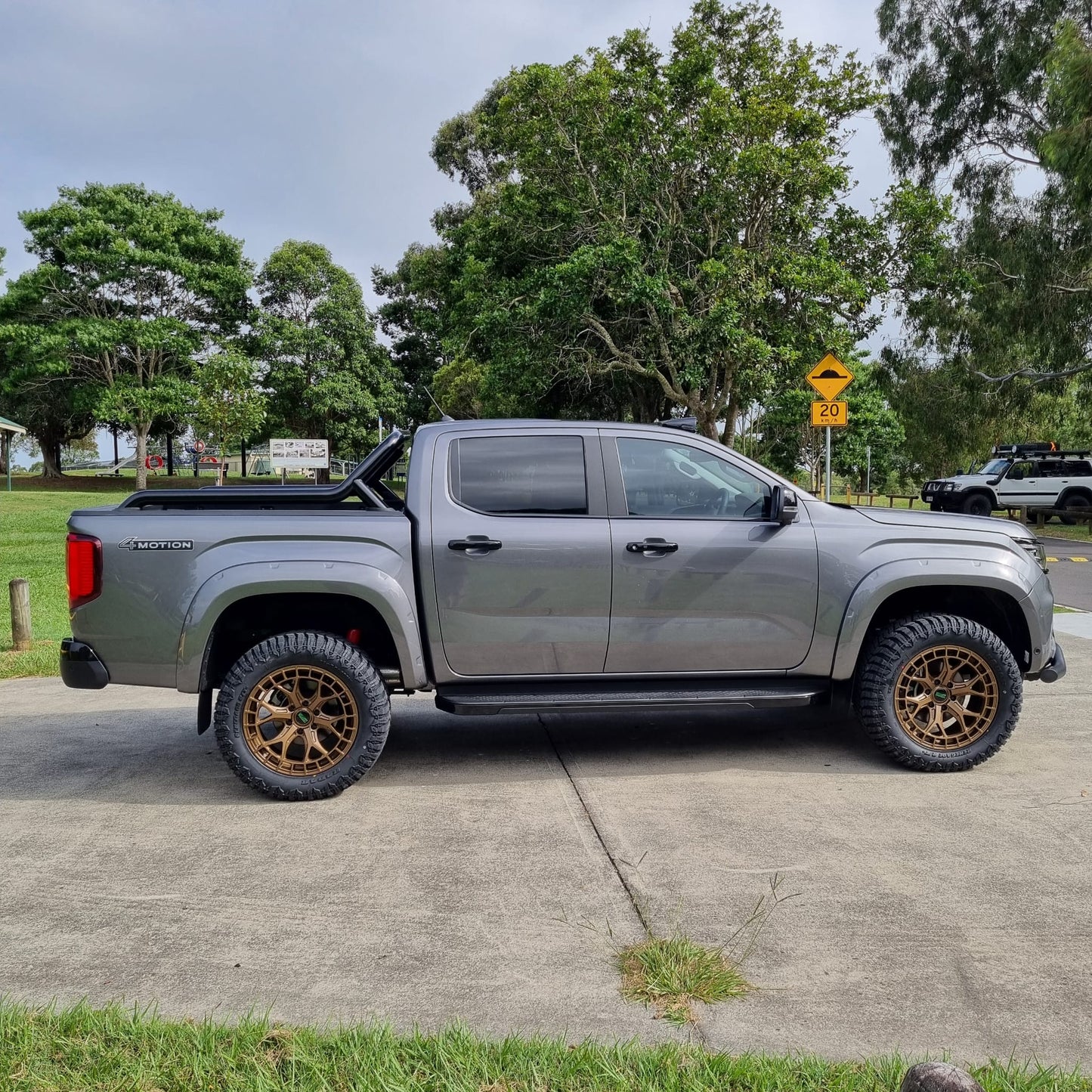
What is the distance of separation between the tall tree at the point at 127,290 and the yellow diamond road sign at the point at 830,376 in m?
36.5

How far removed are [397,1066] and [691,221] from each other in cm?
2209

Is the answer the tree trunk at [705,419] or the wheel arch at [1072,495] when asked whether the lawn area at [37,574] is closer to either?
the tree trunk at [705,419]

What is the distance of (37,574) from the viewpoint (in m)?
15.6

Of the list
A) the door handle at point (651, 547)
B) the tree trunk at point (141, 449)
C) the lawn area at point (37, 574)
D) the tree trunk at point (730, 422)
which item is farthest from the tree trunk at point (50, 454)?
the door handle at point (651, 547)

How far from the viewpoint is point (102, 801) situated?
4.86 metres

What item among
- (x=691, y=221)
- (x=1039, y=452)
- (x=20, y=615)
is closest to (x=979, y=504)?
(x=1039, y=452)

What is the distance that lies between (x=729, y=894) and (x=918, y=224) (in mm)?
22891

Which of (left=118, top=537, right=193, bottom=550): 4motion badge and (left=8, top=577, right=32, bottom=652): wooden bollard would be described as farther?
(left=8, top=577, right=32, bottom=652): wooden bollard

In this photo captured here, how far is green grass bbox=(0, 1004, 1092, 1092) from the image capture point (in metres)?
2.53

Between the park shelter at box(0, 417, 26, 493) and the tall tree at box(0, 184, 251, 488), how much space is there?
11.2 feet

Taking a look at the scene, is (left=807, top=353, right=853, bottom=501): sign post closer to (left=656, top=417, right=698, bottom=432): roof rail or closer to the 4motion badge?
(left=656, top=417, right=698, bottom=432): roof rail

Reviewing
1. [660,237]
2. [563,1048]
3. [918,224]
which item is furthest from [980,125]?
[563,1048]

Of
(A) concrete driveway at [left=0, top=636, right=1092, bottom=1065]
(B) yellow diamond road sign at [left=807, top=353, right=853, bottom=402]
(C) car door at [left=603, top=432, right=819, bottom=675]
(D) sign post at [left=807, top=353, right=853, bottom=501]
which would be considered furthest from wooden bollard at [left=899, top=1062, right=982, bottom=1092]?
(B) yellow diamond road sign at [left=807, top=353, right=853, bottom=402]

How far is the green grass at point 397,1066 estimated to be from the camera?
253cm
